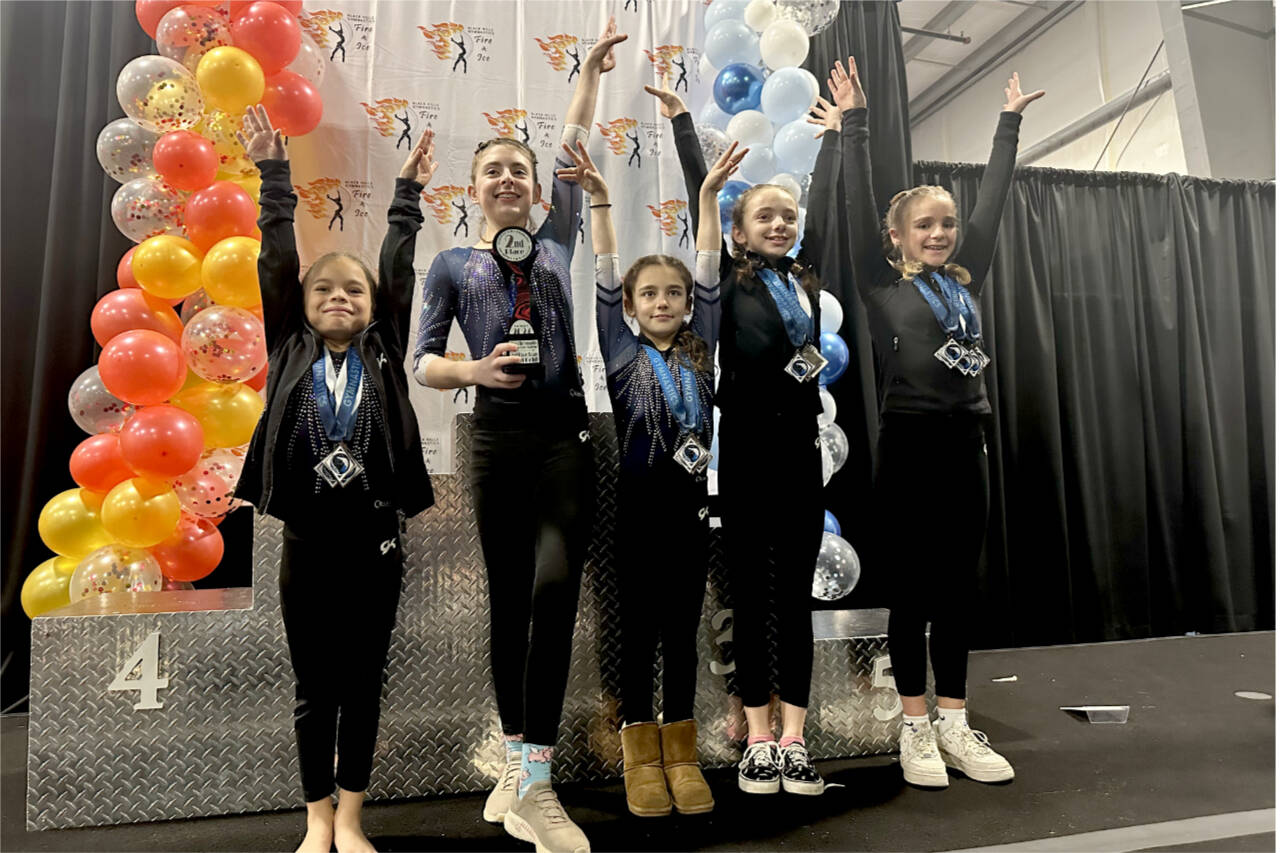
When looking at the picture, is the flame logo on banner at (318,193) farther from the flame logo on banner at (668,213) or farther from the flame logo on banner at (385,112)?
the flame logo on banner at (668,213)

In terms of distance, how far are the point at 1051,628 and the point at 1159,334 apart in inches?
68.5

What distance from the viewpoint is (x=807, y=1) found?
3.24 metres

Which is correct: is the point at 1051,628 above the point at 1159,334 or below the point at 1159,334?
below

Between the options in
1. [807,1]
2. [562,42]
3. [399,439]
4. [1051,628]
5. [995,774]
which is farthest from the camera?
[1051,628]

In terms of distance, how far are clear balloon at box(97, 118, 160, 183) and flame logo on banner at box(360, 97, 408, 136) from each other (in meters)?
0.78

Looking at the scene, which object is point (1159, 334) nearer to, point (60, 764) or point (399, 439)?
point (399, 439)

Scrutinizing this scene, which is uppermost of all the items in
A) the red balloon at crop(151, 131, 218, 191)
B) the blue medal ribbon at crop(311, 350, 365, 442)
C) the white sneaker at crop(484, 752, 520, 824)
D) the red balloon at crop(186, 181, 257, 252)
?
the red balloon at crop(151, 131, 218, 191)

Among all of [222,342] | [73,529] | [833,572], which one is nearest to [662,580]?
[833,572]

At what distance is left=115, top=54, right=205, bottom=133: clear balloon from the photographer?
2.83 meters

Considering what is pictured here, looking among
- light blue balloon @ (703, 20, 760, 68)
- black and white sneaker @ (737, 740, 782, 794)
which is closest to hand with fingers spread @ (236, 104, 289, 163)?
black and white sneaker @ (737, 740, 782, 794)

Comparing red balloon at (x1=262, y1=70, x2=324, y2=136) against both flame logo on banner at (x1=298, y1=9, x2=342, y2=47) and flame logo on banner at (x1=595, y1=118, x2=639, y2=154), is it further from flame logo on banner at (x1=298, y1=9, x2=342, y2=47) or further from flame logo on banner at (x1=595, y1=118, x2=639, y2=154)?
flame logo on banner at (x1=595, y1=118, x2=639, y2=154)

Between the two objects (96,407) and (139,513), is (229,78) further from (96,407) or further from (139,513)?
(139,513)

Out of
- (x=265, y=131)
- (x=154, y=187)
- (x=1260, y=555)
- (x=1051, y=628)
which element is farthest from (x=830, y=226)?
(x=1260, y=555)

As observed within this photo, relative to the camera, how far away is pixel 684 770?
2.02 meters
